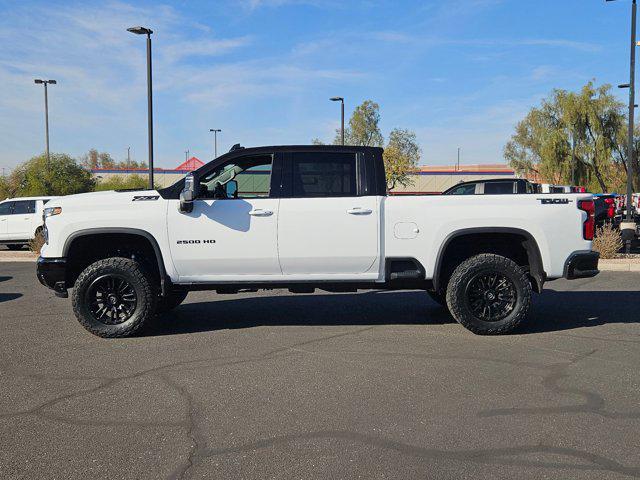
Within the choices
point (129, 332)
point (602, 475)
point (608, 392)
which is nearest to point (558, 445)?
point (602, 475)

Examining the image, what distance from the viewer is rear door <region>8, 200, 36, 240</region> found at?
61.7 ft

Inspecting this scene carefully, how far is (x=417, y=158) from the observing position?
57094 millimetres

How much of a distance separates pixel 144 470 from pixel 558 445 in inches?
96.2

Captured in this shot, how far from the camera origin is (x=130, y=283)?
6613 millimetres

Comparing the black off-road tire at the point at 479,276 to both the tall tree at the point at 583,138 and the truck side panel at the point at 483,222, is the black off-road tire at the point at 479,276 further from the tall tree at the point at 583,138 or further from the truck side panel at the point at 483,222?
the tall tree at the point at 583,138

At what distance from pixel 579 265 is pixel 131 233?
4.87 meters

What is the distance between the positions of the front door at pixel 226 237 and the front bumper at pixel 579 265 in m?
3.14

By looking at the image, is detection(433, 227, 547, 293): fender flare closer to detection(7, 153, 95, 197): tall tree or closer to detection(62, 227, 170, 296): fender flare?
detection(62, 227, 170, 296): fender flare

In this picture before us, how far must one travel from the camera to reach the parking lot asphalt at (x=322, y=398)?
3490mm

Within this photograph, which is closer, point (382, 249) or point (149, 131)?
point (382, 249)

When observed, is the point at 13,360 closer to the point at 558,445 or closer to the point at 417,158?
the point at 558,445

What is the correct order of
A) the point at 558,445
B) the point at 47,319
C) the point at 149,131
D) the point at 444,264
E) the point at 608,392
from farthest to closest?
the point at 149,131, the point at 47,319, the point at 444,264, the point at 608,392, the point at 558,445

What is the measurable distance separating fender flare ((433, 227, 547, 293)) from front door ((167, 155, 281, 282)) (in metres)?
1.75

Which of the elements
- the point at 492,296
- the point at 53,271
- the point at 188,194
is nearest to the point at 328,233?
the point at 188,194
